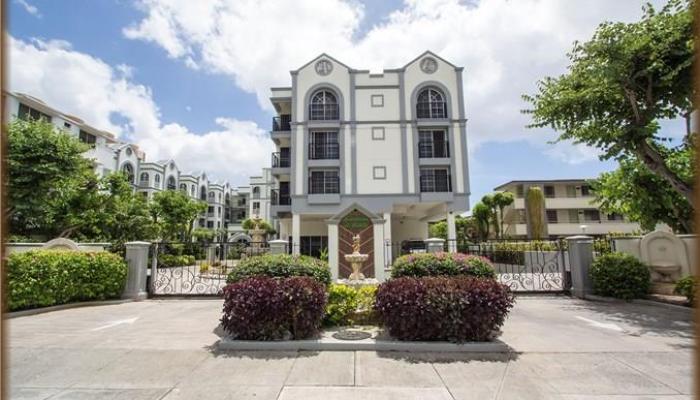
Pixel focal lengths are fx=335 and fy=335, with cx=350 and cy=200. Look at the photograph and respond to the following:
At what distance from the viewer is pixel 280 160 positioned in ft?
87.6

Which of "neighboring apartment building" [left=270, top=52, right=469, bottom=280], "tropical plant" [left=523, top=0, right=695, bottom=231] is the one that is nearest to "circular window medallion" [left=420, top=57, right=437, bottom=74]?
"neighboring apartment building" [left=270, top=52, right=469, bottom=280]

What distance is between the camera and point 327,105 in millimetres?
24188

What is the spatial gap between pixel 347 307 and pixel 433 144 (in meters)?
19.2

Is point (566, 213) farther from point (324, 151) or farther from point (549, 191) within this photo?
point (324, 151)

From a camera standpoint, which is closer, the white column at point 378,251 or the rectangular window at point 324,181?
the white column at point 378,251

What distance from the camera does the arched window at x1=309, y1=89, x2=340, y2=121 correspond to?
2402cm

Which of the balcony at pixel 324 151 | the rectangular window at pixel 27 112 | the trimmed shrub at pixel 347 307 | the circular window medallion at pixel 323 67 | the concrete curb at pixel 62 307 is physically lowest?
the concrete curb at pixel 62 307

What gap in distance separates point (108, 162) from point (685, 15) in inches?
1684

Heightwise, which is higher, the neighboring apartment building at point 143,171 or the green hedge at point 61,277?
the neighboring apartment building at point 143,171

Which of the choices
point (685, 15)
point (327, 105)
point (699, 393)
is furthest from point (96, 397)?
point (327, 105)

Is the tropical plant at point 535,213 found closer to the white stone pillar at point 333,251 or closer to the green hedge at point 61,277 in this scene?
the white stone pillar at point 333,251

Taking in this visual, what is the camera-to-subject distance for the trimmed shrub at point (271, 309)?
17.9ft

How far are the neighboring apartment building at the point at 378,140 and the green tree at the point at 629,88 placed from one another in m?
12.2

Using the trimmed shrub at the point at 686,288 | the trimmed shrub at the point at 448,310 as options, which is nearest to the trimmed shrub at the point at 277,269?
the trimmed shrub at the point at 448,310
